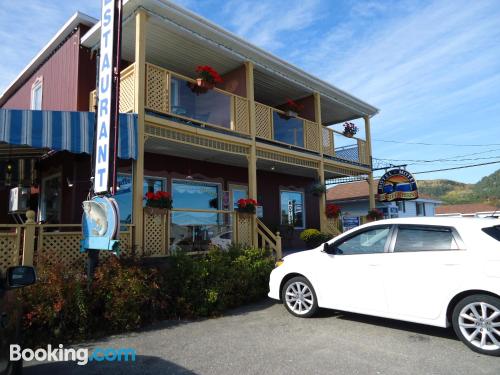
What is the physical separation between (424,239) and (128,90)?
6966 millimetres

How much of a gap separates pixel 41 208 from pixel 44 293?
21.7 ft

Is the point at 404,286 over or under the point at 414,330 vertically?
over

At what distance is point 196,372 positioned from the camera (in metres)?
4.22

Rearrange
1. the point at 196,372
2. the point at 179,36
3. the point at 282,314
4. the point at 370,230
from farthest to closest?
1. the point at 179,36
2. the point at 282,314
3. the point at 370,230
4. the point at 196,372

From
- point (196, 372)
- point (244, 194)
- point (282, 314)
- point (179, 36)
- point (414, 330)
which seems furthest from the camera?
point (244, 194)

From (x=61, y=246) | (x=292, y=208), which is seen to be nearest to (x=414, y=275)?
(x=61, y=246)

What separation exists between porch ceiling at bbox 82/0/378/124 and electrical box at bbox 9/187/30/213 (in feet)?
14.3

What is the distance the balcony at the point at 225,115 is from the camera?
8.83 meters

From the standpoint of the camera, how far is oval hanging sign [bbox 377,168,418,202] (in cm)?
1562

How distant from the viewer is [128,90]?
8.81 metres

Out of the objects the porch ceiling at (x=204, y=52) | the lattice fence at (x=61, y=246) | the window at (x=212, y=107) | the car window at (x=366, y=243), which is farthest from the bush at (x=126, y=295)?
the porch ceiling at (x=204, y=52)

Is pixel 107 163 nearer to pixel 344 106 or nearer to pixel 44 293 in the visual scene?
pixel 44 293

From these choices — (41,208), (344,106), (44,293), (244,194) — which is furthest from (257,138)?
(44,293)

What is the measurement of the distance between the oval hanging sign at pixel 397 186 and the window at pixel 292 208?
3506 mm
